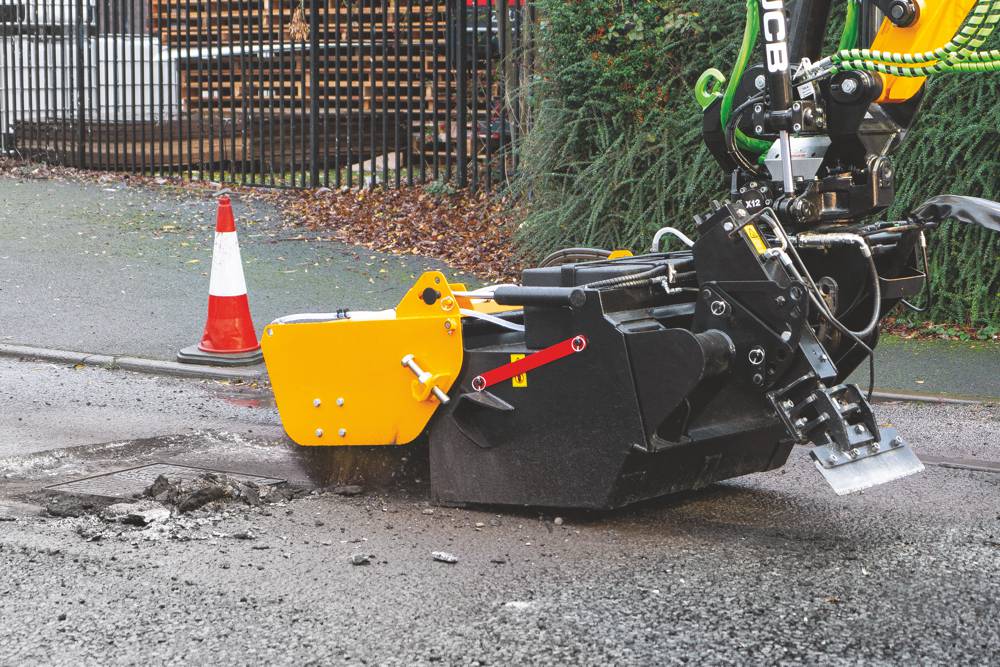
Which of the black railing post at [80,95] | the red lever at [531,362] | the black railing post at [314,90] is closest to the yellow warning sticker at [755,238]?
the red lever at [531,362]

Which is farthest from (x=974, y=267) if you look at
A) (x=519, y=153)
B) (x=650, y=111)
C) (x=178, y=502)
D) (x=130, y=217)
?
(x=130, y=217)

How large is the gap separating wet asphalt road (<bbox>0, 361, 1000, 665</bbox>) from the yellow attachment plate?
0.89 feet

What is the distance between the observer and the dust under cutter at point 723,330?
4191mm

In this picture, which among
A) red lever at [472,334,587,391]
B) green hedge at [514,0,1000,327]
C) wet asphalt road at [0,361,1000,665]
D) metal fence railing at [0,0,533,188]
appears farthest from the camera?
metal fence railing at [0,0,533,188]

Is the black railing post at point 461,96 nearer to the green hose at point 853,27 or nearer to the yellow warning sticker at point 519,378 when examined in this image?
the green hose at point 853,27

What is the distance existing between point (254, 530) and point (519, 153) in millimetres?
6521

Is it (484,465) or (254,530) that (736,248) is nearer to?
(484,465)

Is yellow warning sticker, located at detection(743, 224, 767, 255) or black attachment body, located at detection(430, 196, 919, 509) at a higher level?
yellow warning sticker, located at detection(743, 224, 767, 255)

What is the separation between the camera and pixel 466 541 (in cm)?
440

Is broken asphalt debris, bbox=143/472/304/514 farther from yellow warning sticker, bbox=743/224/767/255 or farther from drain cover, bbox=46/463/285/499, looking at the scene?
yellow warning sticker, bbox=743/224/767/255

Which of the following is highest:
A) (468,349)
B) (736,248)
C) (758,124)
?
(758,124)

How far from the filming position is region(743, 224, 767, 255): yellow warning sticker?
4.21 meters

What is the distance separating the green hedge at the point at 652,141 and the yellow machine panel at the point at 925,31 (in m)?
3.84

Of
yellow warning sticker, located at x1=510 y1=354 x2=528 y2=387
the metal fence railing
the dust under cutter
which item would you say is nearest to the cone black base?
the dust under cutter
